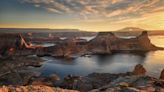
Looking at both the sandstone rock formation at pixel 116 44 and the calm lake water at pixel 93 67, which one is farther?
the sandstone rock formation at pixel 116 44

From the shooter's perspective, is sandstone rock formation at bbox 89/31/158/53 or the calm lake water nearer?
the calm lake water

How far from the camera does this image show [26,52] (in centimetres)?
10731

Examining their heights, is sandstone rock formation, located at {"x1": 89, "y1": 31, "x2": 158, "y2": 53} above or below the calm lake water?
above

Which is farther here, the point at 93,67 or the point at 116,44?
the point at 116,44

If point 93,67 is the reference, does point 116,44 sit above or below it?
above

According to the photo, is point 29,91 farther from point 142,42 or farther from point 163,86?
point 142,42

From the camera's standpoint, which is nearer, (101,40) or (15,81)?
(15,81)

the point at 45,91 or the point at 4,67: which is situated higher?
the point at 45,91

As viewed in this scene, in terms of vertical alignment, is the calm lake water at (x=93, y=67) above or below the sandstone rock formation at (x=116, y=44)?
below

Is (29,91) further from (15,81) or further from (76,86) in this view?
(15,81)

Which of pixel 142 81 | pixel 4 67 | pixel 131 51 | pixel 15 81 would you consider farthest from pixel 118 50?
pixel 142 81

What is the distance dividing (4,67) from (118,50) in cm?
8329

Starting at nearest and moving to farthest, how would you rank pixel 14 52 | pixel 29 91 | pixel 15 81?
1. pixel 29 91
2. pixel 15 81
3. pixel 14 52

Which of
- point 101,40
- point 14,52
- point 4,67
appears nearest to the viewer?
point 4,67
